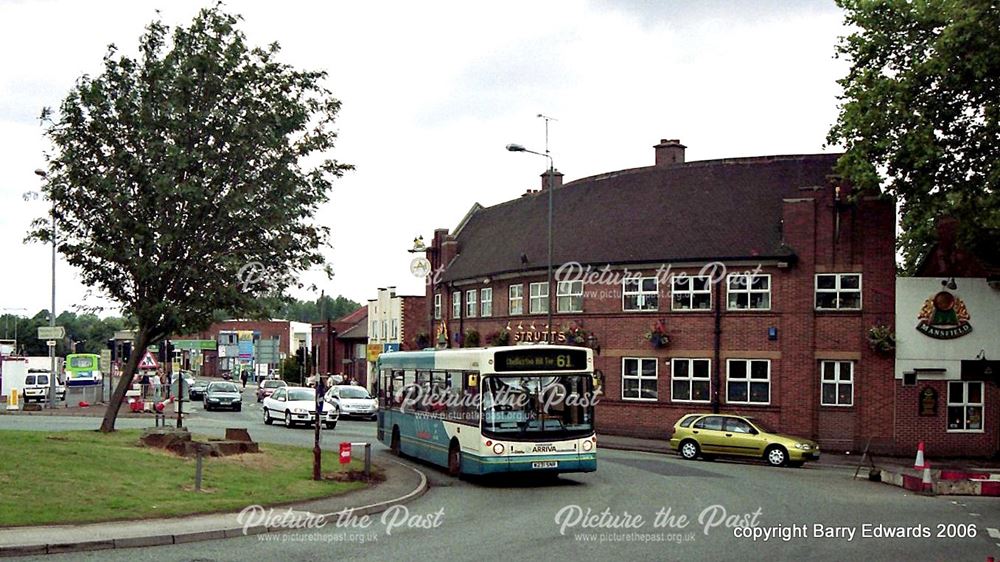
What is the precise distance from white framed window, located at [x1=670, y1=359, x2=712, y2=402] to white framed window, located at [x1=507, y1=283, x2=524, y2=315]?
9.04 m

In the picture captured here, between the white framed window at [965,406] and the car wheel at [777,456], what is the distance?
8113 millimetres

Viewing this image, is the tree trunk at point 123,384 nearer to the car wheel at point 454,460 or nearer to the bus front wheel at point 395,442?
the bus front wheel at point 395,442

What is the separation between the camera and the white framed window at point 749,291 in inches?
1464

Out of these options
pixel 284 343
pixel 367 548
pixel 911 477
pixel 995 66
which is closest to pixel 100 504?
pixel 367 548

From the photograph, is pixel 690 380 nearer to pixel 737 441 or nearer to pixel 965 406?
pixel 737 441

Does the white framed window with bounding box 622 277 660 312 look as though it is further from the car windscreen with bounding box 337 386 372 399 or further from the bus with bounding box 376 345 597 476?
the bus with bounding box 376 345 597 476

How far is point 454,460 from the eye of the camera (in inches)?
945

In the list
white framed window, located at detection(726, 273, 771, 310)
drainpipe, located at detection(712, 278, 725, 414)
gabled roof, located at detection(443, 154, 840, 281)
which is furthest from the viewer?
gabled roof, located at detection(443, 154, 840, 281)

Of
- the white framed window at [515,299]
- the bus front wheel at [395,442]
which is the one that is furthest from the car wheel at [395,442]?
the white framed window at [515,299]

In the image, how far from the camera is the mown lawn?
16000 mm

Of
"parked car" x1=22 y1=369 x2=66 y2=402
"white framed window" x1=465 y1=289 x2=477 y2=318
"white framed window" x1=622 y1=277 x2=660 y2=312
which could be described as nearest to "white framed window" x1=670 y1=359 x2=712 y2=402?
"white framed window" x1=622 y1=277 x2=660 y2=312

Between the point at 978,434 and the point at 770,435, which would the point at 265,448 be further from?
the point at 978,434

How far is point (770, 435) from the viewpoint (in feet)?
99.5

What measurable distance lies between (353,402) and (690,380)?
1755cm
